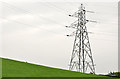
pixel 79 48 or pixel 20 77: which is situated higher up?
pixel 79 48

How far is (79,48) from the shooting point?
25438 millimetres

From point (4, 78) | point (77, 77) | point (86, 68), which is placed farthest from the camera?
point (86, 68)

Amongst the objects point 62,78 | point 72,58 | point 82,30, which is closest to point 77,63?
point 72,58

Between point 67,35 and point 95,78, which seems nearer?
point 95,78

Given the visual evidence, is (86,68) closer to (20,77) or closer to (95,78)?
(95,78)

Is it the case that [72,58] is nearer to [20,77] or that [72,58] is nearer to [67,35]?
[67,35]

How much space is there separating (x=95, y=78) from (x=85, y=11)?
34.3 feet

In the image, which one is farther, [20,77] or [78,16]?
[78,16]

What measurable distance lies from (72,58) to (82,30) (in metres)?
3.19

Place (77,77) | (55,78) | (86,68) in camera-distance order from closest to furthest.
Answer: (55,78)
(77,77)
(86,68)

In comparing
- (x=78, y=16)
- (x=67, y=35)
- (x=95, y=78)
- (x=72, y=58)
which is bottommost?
(x=95, y=78)

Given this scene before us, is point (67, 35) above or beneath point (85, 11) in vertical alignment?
beneath

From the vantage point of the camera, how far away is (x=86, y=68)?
24.7 m

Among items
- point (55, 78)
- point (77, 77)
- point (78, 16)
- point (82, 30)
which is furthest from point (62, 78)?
point (78, 16)
